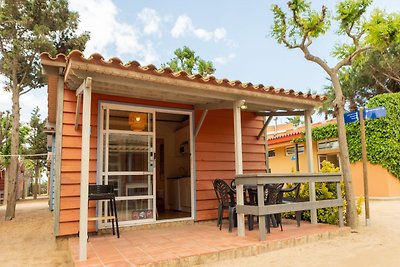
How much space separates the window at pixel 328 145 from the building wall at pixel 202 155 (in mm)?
7755

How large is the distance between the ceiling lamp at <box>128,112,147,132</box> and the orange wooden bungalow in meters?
0.02

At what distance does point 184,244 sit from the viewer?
13.0ft

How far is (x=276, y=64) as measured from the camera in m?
22.0

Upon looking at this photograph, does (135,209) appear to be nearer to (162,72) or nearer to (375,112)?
(162,72)

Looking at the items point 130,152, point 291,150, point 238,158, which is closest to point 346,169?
point 238,158

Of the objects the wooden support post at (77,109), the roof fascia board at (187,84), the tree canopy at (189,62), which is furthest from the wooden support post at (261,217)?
the tree canopy at (189,62)

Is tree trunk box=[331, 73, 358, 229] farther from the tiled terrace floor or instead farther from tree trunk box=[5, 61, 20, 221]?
tree trunk box=[5, 61, 20, 221]

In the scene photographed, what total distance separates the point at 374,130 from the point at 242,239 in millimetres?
9567

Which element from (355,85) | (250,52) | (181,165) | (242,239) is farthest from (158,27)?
(242,239)

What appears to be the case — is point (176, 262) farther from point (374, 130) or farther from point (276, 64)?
point (276, 64)

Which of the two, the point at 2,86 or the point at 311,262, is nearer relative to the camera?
the point at 311,262

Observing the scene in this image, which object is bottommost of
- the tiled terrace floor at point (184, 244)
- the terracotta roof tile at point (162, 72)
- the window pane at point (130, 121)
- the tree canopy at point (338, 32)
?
the tiled terrace floor at point (184, 244)

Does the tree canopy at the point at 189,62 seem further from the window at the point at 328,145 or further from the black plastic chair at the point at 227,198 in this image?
the black plastic chair at the point at 227,198

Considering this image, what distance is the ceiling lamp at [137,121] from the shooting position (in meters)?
5.22
